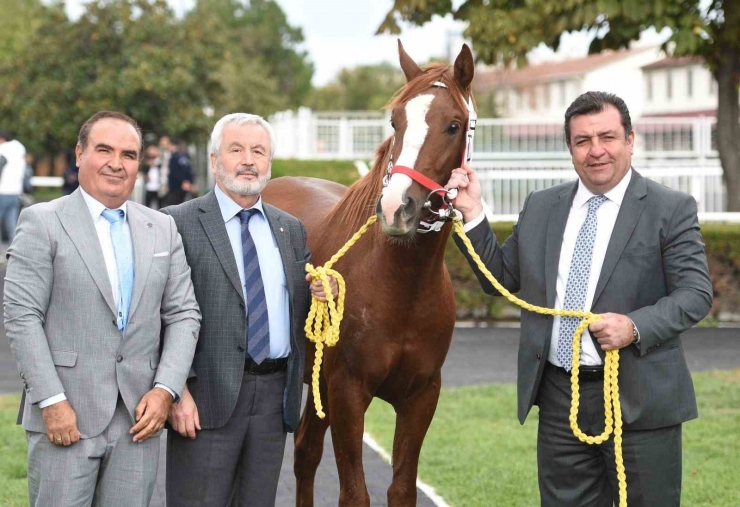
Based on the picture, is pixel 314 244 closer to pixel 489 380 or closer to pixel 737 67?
pixel 489 380

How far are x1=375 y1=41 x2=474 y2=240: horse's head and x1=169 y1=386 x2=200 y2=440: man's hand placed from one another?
98 centimetres

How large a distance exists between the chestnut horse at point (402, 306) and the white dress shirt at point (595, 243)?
544 millimetres

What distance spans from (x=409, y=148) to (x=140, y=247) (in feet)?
3.64

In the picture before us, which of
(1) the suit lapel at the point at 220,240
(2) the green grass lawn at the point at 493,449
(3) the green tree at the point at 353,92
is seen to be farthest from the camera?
(3) the green tree at the point at 353,92

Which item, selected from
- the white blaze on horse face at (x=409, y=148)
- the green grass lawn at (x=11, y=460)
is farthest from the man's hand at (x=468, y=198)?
the green grass lawn at (x=11, y=460)

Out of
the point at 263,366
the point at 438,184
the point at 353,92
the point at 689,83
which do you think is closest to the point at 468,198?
the point at 438,184

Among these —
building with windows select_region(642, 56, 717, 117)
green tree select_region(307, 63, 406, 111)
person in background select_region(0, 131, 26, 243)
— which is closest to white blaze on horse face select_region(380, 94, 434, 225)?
person in background select_region(0, 131, 26, 243)

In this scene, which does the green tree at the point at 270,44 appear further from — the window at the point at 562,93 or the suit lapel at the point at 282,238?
the suit lapel at the point at 282,238

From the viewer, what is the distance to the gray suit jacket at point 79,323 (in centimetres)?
343

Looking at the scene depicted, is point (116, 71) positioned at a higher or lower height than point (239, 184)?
higher

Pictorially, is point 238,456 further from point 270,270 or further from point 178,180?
point 178,180

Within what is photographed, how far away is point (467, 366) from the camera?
9.70 metres

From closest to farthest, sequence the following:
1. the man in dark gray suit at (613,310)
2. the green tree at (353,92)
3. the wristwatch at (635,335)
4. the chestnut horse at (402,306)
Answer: the wristwatch at (635,335)
the man in dark gray suit at (613,310)
the chestnut horse at (402,306)
the green tree at (353,92)

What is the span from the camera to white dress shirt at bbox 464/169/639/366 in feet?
12.1
